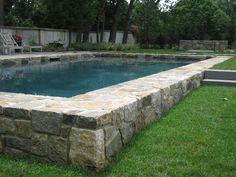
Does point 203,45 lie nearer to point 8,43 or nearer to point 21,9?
point 8,43

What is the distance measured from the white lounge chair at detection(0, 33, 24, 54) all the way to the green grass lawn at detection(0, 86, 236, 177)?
10792mm

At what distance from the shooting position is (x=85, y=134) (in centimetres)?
306

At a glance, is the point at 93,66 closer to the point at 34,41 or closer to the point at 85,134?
the point at 34,41

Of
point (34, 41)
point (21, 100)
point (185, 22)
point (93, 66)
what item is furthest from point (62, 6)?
point (21, 100)

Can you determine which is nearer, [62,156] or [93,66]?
[62,156]

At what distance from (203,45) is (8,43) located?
37.6 feet

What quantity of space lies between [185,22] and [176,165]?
20958 mm

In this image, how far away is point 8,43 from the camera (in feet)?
48.9

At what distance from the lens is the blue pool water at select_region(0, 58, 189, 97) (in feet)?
26.7

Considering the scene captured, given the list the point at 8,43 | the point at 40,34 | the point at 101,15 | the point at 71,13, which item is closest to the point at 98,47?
the point at 71,13

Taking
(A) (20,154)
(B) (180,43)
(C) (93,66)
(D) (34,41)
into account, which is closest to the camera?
(A) (20,154)

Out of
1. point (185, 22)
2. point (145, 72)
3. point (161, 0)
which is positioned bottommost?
point (145, 72)

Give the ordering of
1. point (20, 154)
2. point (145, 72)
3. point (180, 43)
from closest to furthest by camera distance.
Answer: point (20, 154)
point (145, 72)
point (180, 43)

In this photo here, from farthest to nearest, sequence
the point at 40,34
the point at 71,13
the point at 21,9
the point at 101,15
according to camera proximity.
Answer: the point at 21,9, the point at 101,15, the point at 71,13, the point at 40,34
